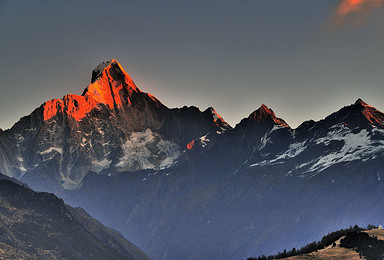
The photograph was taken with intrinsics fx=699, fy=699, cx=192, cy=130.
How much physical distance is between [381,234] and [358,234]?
297 inches

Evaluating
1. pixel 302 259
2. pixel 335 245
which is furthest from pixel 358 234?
pixel 302 259

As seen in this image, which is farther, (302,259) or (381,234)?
(381,234)

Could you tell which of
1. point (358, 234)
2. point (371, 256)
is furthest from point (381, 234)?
point (371, 256)

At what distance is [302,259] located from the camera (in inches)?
6358

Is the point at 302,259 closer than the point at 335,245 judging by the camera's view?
Yes

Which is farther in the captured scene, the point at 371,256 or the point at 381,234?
the point at 381,234

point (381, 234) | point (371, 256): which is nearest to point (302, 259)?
point (371, 256)

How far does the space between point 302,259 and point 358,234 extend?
20.3 meters

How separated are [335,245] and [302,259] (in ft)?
53.1

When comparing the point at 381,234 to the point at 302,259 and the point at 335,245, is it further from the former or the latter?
the point at 302,259

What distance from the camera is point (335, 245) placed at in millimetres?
174000

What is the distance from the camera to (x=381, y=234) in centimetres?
17712

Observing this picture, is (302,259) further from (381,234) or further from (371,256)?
(381,234)

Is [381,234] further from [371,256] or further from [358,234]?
[371,256]
